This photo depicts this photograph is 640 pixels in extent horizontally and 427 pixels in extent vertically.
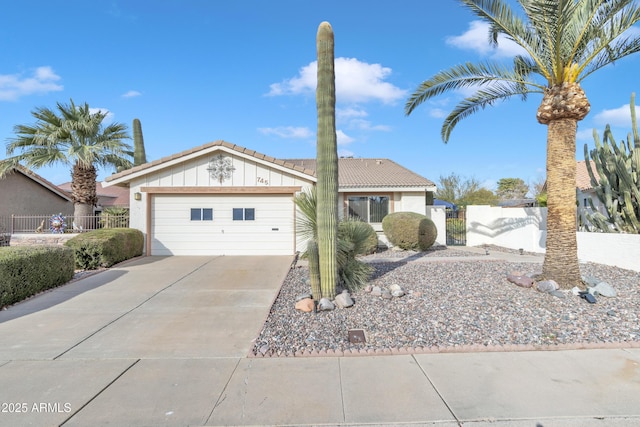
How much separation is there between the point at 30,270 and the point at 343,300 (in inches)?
254

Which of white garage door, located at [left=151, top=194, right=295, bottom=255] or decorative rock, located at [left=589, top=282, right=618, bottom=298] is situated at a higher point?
white garage door, located at [left=151, top=194, right=295, bottom=255]

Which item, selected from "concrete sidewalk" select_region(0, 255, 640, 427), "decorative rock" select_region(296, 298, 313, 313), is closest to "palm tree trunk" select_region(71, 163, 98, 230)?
"concrete sidewalk" select_region(0, 255, 640, 427)

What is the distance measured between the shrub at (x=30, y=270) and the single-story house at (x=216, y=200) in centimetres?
414

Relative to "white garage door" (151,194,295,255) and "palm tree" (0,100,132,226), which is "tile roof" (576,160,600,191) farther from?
"palm tree" (0,100,132,226)

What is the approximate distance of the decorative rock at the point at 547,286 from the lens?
6.47m

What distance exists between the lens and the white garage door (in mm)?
12562

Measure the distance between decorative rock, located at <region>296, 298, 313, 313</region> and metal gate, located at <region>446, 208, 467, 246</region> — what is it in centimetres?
1304

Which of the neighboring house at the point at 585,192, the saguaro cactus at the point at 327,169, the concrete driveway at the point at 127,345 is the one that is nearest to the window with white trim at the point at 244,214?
the concrete driveway at the point at 127,345

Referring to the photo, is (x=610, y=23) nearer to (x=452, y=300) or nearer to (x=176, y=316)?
(x=452, y=300)

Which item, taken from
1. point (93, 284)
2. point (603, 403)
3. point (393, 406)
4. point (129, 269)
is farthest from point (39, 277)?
point (603, 403)

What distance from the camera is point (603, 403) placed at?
3.21 metres

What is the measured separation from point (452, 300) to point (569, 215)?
9.64ft

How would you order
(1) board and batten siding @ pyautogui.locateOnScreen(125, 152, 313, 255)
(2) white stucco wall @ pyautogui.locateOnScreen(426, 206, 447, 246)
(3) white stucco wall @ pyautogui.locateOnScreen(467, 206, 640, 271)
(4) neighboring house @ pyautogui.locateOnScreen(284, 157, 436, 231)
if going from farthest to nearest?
(2) white stucco wall @ pyautogui.locateOnScreen(426, 206, 447, 246) < (4) neighboring house @ pyautogui.locateOnScreen(284, 157, 436, 231) < (1) board and batten siding @ pyautogui.locateOnScreen(125, 152, 313, 255) < (3) white stucco wall @ pyautogui.locateOnScreen(467, 206, 640, 271)

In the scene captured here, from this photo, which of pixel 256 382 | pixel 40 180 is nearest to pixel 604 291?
pixel 256 382
